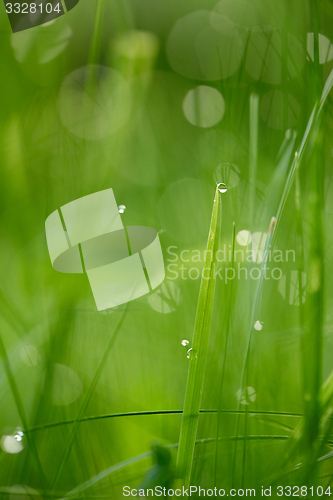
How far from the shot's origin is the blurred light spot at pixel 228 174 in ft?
1.37

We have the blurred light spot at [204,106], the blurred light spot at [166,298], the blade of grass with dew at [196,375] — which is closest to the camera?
the blade of grass with dew at [196,375]

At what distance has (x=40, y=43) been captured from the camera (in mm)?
560

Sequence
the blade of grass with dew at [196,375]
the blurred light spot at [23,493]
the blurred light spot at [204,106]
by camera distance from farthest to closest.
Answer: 1. the blurred light spot at [204,106]
2. the blurred light spot at [23,493]
3. the blade of grass with dew at [196,375]

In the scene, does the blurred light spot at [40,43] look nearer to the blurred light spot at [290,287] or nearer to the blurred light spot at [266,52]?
the blurred light spot at [266,52]

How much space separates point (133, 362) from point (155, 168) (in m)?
0.27

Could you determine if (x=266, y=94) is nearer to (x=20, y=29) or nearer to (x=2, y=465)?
(x=20, y=29)

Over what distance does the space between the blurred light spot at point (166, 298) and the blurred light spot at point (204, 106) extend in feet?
0.85

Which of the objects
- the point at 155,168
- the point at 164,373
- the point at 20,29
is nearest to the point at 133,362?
the point at 164,373

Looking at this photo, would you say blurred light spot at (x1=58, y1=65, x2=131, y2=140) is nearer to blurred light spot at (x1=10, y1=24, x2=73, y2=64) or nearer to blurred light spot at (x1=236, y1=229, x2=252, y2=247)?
blurred light spot at (x1=10, y1=24, x2=73, y2=64)

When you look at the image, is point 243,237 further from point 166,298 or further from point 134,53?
point 134,53

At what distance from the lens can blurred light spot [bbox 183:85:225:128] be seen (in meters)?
0.52

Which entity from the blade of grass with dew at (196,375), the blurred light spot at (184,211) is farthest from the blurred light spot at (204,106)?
the blade of grass with dew at (196,375)

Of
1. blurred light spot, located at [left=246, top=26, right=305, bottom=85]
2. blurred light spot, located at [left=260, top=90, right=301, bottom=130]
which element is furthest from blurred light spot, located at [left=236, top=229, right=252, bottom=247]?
blurred light spot, located at [left=246, top=26, right=305, bottom=85]

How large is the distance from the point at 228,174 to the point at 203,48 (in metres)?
0.32
